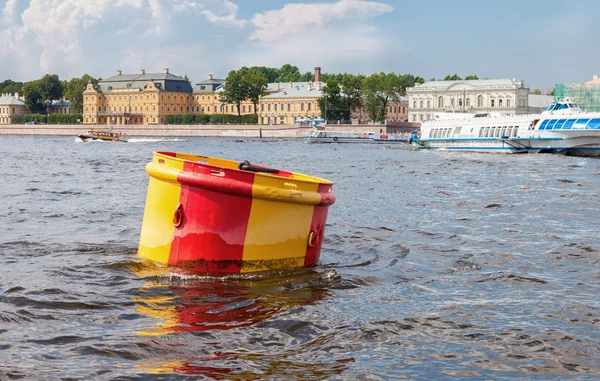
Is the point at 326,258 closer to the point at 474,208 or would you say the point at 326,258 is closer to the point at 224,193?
the point at 224,193

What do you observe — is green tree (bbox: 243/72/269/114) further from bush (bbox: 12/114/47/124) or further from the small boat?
the small boat

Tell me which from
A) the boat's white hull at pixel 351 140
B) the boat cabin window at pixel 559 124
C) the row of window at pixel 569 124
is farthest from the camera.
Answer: the boat's white hull at pixel 351 140

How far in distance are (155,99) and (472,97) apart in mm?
57227

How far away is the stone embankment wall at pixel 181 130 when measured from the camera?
122 meters

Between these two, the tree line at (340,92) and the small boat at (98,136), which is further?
the tree line at (340,92)

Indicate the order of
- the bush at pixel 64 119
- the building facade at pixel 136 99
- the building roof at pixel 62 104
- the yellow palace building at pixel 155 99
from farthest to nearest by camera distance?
the building roof at pixel 62 104 < the bush at pixel 64 119 < the building facade at pixel 136 99 < the yellow palace building at pixel 155 99

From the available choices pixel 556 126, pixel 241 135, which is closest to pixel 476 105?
pixel 241 135

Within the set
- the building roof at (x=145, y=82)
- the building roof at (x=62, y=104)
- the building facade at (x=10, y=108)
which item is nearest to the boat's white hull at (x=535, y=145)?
the building roof at (x=145, y=82)

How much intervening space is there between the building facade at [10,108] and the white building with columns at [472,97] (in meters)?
83.5

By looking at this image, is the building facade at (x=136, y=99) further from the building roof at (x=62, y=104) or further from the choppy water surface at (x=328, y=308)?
the choppy water surface at (x=328, y=308)

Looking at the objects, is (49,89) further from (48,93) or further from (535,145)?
(535,145)

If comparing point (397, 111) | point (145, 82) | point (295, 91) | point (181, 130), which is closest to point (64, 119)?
point (145, 82)

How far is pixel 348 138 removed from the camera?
9794 cm

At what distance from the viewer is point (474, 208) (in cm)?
1628
